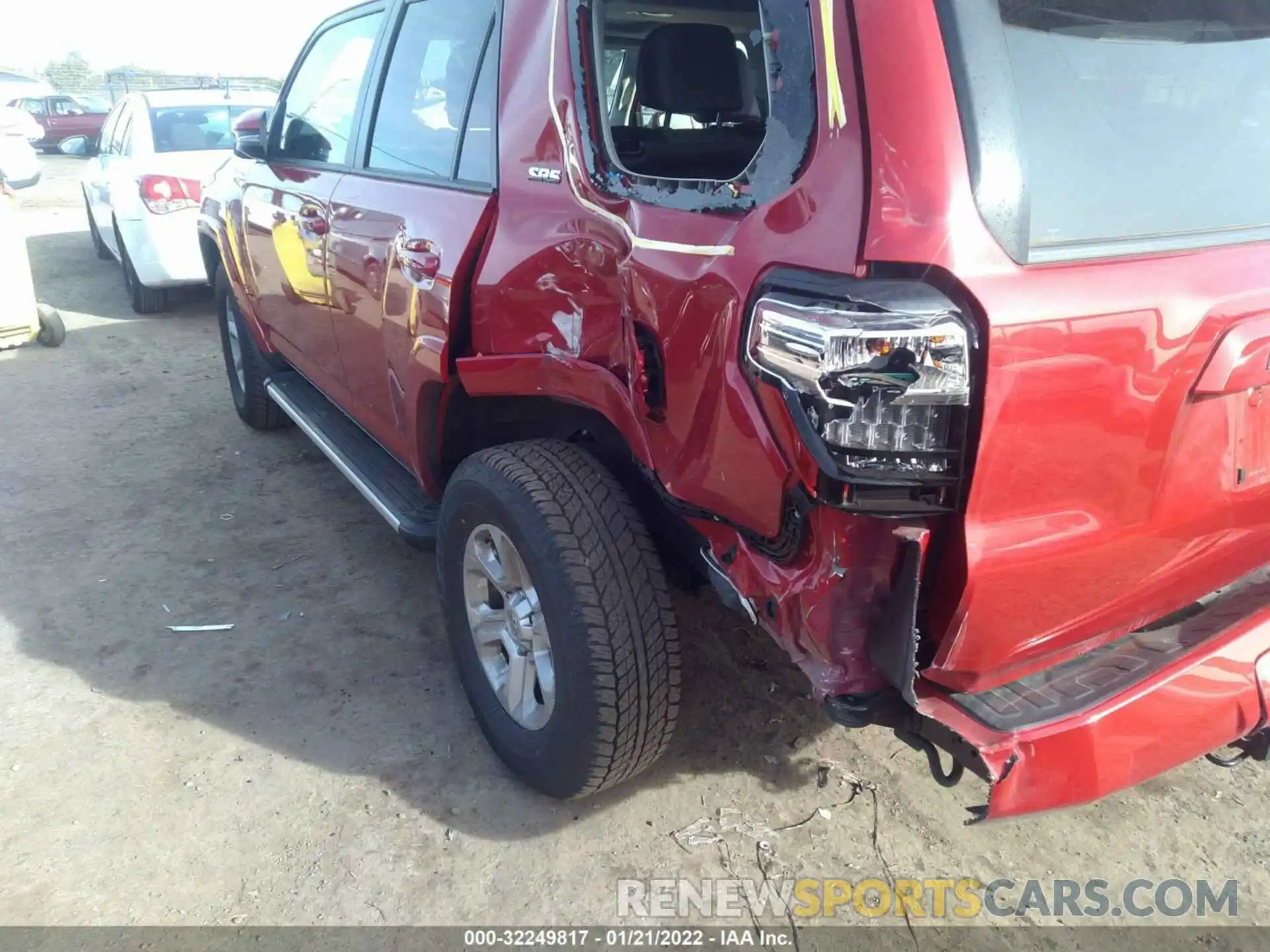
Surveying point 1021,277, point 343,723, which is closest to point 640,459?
point 1021,277

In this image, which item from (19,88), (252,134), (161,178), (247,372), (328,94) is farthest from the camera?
(19,88)

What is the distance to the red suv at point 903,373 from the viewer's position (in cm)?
147

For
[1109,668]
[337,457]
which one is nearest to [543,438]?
[337,457]

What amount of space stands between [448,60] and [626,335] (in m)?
1.33

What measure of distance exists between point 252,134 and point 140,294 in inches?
187

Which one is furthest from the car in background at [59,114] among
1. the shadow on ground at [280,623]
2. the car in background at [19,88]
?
the shadow on ground at [280,623]

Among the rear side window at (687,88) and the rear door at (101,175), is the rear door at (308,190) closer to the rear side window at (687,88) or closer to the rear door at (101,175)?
the rear side window at (687,88)

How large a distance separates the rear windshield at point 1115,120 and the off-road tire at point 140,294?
315 inches

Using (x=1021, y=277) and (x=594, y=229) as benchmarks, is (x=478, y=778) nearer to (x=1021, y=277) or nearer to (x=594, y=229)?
(x=594, y=229)

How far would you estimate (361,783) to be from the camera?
8.54 ft

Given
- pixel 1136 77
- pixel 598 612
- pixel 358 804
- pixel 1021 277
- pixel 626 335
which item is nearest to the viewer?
pixel 1021 277

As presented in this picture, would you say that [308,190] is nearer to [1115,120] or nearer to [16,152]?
[1115,120]

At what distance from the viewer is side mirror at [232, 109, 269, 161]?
13.2ft

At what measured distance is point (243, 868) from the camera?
2314 millimetres
